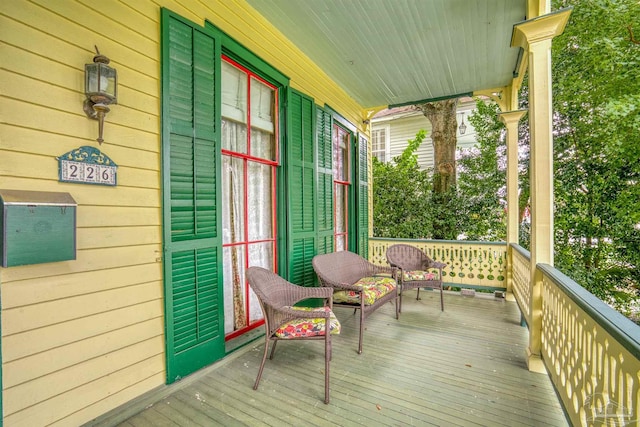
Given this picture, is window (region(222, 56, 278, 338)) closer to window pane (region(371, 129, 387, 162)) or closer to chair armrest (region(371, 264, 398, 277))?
chair armrest (region(371, 264, 398, 277))

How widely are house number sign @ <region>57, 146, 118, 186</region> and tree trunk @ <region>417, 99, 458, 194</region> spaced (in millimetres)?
6478

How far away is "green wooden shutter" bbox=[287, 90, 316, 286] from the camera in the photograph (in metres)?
3.53

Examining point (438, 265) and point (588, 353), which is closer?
point (588, 353)

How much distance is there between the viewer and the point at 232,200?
2926 mm

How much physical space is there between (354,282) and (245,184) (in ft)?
5.93

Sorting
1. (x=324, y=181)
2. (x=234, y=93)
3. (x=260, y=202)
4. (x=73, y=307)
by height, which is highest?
(x=234, y=93)

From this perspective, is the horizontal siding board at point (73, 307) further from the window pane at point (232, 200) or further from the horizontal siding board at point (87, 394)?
the window pane at point (232, 200)

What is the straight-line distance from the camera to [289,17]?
9.95 ft

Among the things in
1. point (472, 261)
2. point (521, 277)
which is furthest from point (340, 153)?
point (521, 277)

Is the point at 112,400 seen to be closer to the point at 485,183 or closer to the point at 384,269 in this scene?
the point at 384,269

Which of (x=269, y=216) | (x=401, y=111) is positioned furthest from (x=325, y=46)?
(x=401, y=111)

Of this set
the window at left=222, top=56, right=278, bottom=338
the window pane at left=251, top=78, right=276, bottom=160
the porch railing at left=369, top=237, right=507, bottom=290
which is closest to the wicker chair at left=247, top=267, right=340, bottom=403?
the window at left=222, top=56, right=278, bottom=338

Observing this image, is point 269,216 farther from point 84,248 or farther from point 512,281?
point 512,281

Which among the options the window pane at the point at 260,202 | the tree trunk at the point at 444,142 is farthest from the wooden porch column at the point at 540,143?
the tree trunk at the point at 444,142
